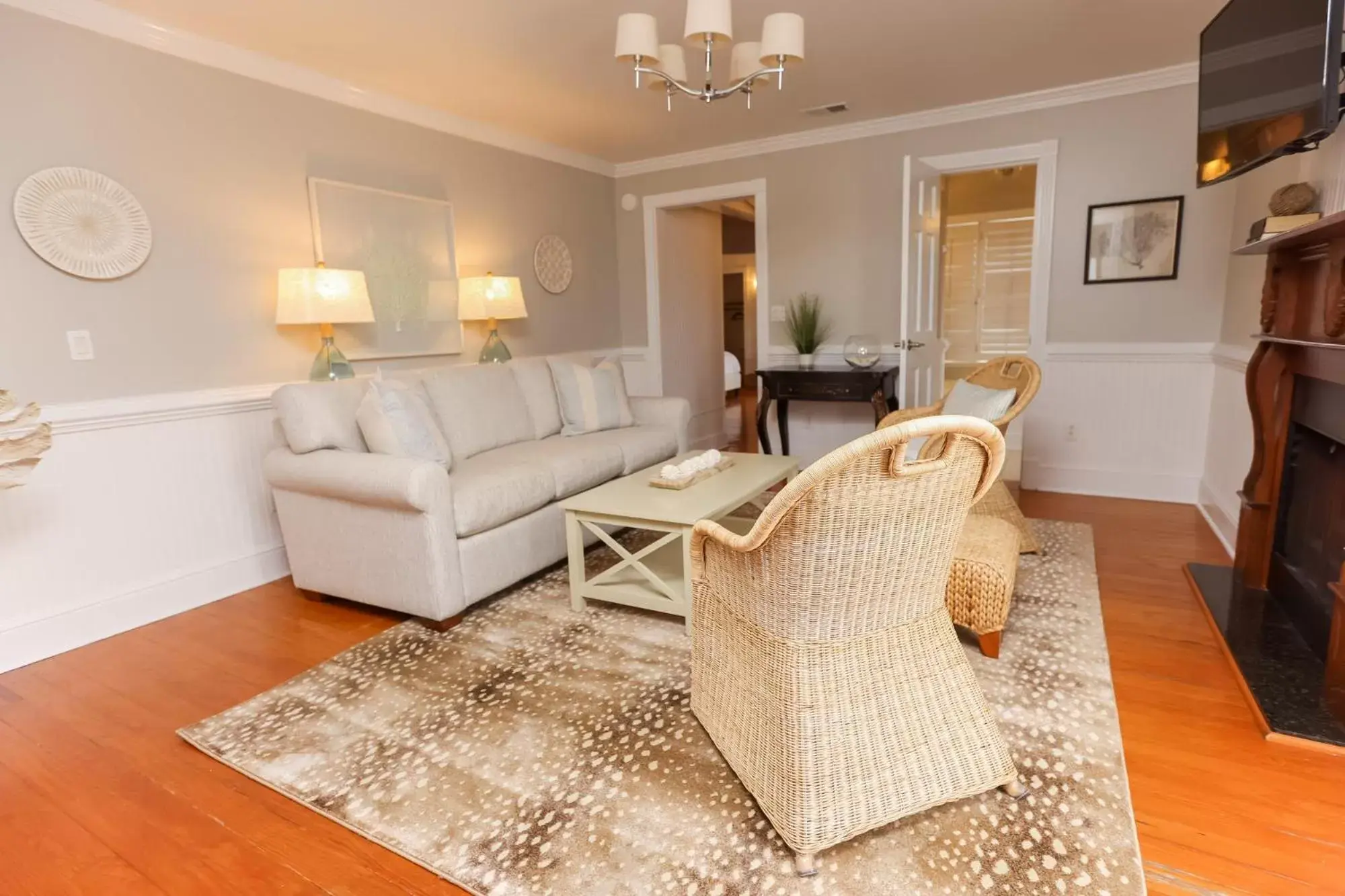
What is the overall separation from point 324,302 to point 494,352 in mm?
1201

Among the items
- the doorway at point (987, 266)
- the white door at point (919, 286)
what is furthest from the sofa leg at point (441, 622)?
the doorway at point (987, 266)

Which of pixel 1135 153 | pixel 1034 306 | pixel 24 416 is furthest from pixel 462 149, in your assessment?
pixel 1135 153

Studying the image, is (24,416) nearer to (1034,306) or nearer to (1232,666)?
(1232,666)

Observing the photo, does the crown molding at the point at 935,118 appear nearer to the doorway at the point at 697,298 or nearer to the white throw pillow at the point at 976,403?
the doorway at the point at 697,298

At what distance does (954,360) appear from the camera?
23.2 feet

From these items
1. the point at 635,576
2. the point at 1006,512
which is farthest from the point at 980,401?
the point at 635,576

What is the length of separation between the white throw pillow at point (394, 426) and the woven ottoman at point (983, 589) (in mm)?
1892

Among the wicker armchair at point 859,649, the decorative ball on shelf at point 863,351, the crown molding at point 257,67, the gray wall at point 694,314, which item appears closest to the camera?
the wicker armchair at point 859,649

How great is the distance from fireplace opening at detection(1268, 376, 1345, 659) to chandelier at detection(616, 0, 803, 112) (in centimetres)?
196

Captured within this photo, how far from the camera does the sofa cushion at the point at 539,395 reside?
370 centimetres

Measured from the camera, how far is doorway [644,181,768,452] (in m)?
4.91

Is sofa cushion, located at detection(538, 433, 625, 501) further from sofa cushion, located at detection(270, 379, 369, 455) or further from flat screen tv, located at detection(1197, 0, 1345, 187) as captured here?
flat screen tv, located at detection(1197, 0, 1345, 187)

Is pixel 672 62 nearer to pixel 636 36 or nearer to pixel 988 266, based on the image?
pixel 636 36

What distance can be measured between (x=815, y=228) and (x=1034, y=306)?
1439mm
